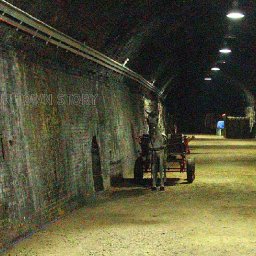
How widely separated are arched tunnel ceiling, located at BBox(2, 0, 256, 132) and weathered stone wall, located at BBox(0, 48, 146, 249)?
1037 millimetres

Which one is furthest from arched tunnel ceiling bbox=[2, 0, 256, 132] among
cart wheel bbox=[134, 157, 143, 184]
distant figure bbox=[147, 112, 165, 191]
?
cart wheel bbox=[134, 157, 143, 184]

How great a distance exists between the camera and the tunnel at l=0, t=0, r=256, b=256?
8516mm

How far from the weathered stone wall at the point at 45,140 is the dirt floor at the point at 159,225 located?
41cm

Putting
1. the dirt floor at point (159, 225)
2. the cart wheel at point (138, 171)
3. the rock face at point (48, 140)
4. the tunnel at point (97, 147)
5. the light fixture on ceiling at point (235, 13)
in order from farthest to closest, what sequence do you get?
the cart wheel at point (138, 171), the light fixture on ceiling at point (235, 13), the rock face at point (48, 140), the tunnel at point (97, 147), the dirt floor at point (159, 225)

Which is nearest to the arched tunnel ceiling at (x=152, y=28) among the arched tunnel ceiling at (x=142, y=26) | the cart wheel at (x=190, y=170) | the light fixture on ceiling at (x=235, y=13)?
the arched tunnel ceiling at (x=142, y=26)

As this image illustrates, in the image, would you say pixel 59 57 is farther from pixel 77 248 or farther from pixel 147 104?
pixel 147 104

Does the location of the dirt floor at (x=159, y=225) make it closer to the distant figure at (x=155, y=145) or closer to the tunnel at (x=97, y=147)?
the tunnel at (x=97, y=147)

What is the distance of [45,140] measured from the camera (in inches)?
408

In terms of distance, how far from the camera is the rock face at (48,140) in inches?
339

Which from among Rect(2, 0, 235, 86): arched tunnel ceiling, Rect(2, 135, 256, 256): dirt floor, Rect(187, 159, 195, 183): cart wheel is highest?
Rect(2, 0, 235, 86): arched tunnel ceiling

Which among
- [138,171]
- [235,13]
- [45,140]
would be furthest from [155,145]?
[45,140]

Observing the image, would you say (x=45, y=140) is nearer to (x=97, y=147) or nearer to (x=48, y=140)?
(x=48, y=140)

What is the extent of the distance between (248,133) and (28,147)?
41.1 meters

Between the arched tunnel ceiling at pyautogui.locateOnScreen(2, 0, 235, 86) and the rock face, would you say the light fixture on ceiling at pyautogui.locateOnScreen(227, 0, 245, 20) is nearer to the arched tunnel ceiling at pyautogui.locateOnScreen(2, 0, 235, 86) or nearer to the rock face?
the arched tunnel ceiling at pyautogui.locateOnScreen(2, 0, 235, 86)
